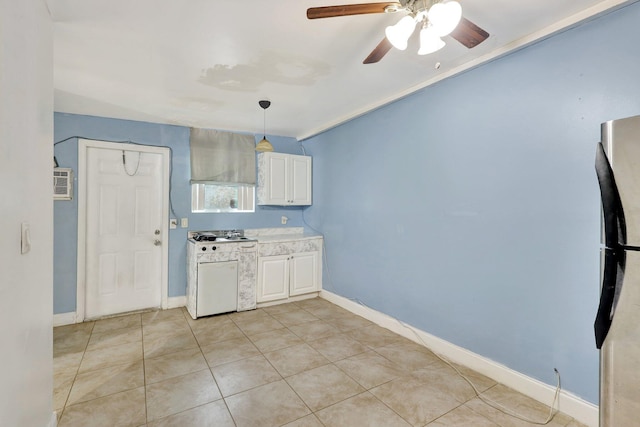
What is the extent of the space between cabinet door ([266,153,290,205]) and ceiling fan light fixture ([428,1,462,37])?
10.6 ft

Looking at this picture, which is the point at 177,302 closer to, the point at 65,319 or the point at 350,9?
the point at 65,319

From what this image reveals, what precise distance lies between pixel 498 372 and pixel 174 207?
3.95 meters

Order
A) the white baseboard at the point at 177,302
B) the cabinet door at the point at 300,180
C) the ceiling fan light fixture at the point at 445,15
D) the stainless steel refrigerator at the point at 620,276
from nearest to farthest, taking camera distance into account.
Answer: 1. the stainless steel refrigerator at the point at 620,276
2. the ceiling fan light fixture at the point at 445,15
3. the white baseboard at the point at 177,302
4. the cabinet door at the point at 300,180

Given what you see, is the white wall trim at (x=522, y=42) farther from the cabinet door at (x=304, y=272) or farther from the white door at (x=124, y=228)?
the white door at (x=124, y=228)

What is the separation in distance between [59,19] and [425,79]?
8.82 feet

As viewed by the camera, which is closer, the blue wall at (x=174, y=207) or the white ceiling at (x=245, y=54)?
the white ceiling at (x=245, y=54)

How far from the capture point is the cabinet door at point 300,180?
4.57 m

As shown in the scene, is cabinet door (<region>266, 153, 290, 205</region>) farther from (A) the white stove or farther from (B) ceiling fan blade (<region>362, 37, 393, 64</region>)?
(B) ceiling fan blade (<region>362, 37, 393, 64</region>)

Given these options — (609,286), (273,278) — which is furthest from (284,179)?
(609,286)

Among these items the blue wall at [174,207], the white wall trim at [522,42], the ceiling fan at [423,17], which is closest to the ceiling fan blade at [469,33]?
the ceiling fan at [423,17]

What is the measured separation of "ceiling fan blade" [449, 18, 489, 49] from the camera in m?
1.52

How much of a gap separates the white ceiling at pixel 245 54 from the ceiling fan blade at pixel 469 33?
0.26m

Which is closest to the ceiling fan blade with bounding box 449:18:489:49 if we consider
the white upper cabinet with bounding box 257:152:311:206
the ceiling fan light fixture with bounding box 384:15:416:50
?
the ceiling fan light fixture with bounding box 384:15:416:50

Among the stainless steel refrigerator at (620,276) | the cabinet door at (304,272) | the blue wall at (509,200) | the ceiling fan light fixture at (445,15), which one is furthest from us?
the cabinet door at (304,272)
